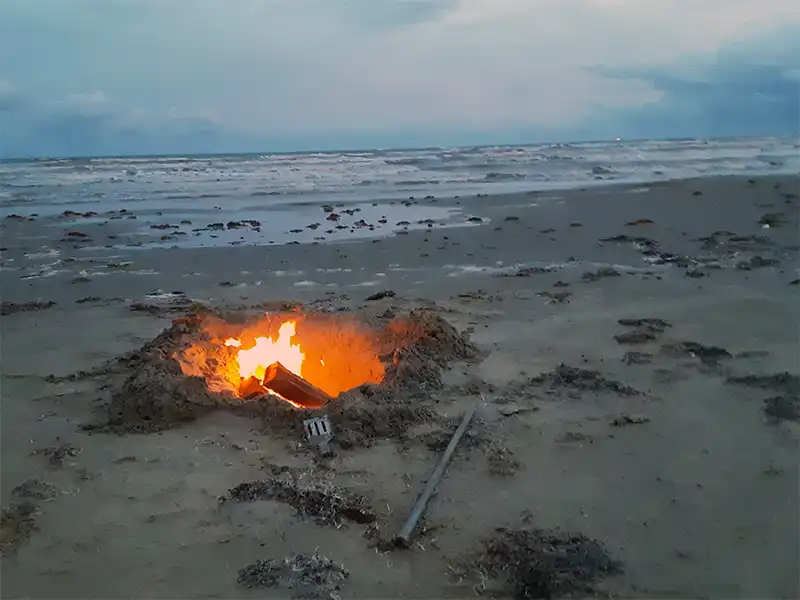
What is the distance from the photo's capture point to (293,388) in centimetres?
619

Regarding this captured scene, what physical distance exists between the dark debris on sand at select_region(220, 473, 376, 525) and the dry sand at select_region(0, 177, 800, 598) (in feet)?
0.18

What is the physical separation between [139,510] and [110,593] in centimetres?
82

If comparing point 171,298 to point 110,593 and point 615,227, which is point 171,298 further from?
point 615,227

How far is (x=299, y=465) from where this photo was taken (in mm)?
4910

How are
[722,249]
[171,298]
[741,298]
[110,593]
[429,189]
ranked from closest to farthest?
[110,593] → [741,298] → [171,298] → [722,249] → [429,189]

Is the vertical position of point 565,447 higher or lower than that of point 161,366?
lower

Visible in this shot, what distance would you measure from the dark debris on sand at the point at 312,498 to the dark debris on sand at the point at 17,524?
118cm

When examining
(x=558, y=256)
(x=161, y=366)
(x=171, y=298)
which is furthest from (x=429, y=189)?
(x=161, y=366)

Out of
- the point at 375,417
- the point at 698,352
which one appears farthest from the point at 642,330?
the point at 375,417

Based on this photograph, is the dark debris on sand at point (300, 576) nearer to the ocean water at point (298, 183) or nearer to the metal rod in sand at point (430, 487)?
the metal rod in sand at point (430, 487)

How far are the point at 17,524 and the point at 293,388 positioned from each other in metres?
2.52

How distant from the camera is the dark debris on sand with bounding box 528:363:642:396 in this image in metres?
6.15

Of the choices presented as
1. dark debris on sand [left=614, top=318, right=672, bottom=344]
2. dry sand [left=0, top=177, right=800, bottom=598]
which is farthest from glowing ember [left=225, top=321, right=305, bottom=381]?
dark debris on sand [left=614, top=318, right=672, bottom=344]

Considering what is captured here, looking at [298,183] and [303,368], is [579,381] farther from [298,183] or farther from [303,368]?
[298,183]
